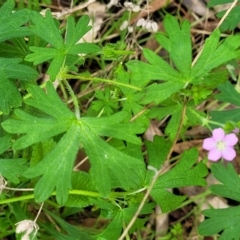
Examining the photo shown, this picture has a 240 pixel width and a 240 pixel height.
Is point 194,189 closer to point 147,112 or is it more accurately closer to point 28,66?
point 147,112

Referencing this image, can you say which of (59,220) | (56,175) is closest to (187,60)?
(56,175)

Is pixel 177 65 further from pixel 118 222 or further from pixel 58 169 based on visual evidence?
pixel 118 222

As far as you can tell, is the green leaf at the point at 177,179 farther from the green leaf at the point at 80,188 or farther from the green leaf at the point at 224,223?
the green leaf at the point at 80,188

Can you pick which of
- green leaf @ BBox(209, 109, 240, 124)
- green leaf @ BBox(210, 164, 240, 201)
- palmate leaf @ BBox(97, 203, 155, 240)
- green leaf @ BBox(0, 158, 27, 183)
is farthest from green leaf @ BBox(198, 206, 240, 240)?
green leaf @ BBox(0, 158, 27, 183)

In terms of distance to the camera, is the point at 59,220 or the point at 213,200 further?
the point at 213,200

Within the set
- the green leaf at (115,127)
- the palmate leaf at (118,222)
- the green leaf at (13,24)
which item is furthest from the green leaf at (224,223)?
the green leaf at (13,24)

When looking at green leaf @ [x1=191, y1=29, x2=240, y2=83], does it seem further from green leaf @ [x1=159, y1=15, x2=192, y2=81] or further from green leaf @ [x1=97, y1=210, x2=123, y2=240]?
green leaf @ [x1=97, y1=210, x2=123, y2=240]

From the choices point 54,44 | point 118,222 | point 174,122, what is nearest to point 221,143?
point 174,122
